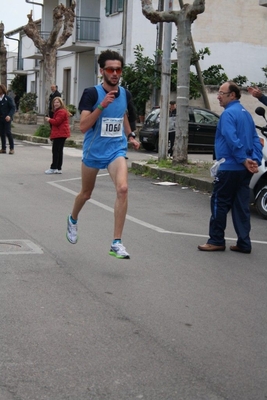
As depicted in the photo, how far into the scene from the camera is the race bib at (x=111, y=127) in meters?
7.25

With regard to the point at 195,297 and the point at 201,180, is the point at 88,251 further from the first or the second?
the point at 201,180

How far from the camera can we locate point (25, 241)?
827 cm

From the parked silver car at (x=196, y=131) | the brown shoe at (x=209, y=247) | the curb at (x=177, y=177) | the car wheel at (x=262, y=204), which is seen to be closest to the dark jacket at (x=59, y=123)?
the curb at (x=177, y=177)

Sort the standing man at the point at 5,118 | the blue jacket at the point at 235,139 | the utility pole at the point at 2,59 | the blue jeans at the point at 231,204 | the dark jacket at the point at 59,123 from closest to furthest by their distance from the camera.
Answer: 1. the blue jacket at the point at 235,139
2. the blue jeans at the point at 231,204
3. the dark jacket at the point at 59,123
4. the standing man at the point at 5,118
5. the utility pole at the point at 2,59

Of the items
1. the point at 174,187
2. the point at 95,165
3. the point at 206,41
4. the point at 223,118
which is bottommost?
the point at 174,187

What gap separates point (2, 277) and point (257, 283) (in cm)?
234

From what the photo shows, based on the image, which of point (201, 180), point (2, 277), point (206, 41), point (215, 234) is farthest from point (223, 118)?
point (206, 41)

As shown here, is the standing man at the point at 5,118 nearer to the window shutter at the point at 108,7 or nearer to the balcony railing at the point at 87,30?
the window shutter at the point at 108,7

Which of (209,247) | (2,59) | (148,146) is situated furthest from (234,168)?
(2,59)

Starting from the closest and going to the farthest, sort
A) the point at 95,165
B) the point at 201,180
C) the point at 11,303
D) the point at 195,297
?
the point at 11,303 < the point at 195,297 < the point at 95,165 < the point at 201,180

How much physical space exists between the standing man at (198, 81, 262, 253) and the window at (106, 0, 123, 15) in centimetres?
2432

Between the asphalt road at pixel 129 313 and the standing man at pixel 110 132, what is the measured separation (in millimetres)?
637

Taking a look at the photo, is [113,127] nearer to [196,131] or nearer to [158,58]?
[196,131]

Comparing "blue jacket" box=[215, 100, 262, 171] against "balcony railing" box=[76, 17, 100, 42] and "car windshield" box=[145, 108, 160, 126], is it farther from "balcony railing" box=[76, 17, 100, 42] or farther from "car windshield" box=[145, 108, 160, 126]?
"balcony railing" box=[76, 17, 100, 42]
